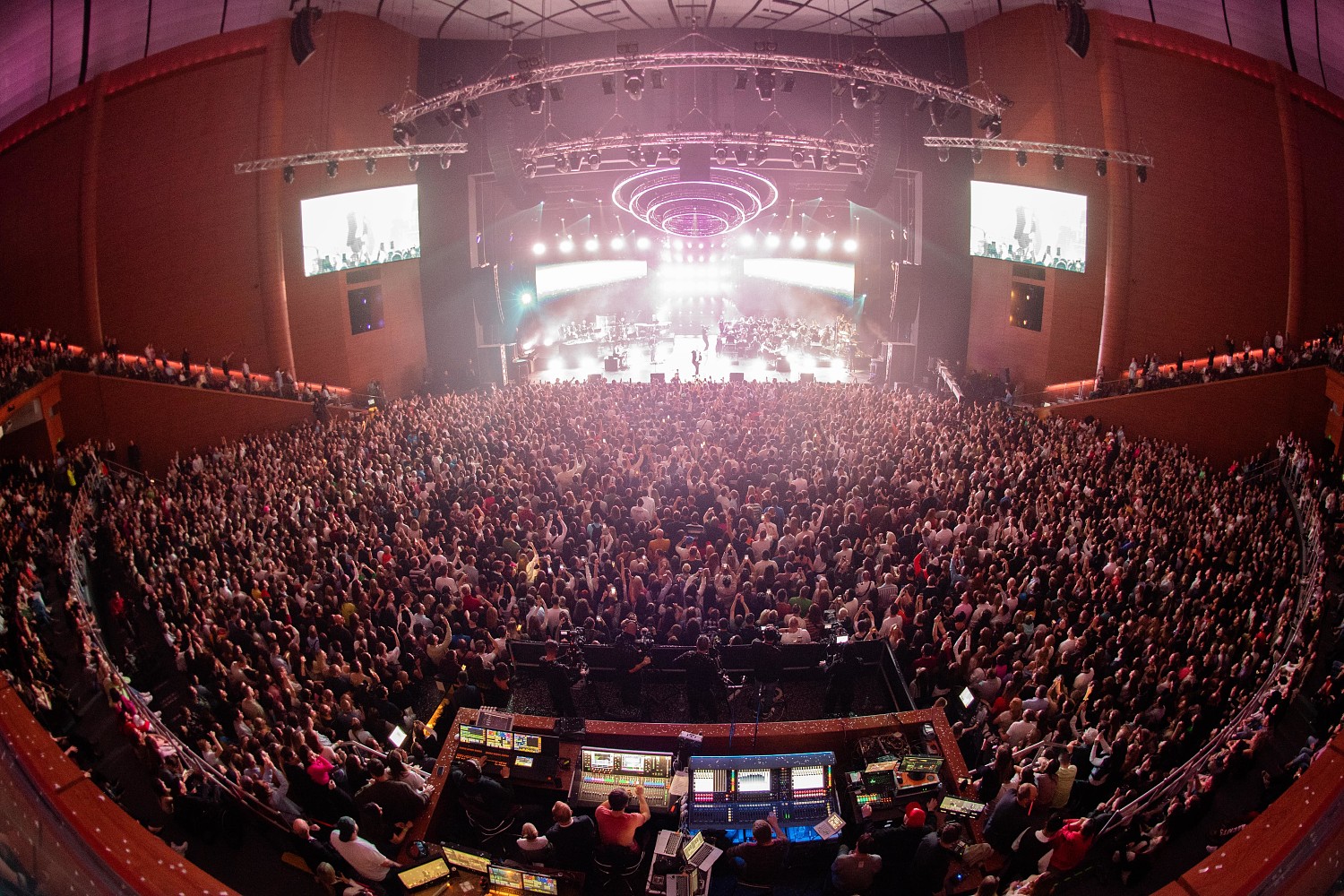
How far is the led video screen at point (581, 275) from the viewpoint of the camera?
24.5 m

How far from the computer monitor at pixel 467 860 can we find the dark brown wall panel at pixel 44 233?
17.7 m

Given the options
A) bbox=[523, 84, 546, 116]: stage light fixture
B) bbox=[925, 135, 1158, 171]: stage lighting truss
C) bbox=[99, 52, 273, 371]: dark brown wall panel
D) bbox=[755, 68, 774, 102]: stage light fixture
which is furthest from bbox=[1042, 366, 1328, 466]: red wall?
bbox=[99, 52, 273, 371]: dark brown wall panel

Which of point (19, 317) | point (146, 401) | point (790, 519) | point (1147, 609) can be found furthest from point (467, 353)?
point (1147, 609)

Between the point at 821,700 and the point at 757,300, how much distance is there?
22.8 meters

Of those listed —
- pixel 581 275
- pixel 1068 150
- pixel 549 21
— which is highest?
pixel 549 21

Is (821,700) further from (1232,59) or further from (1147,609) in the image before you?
(1232,59)

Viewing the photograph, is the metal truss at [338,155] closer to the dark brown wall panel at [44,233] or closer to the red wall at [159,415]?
the dark brown wall panel at [44,233]

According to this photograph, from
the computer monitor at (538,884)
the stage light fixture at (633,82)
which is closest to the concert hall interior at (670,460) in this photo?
the computer monitor at (538,884)

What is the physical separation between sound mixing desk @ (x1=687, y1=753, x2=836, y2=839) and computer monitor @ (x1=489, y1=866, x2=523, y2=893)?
1.12 metres

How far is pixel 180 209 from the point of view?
16.9 m

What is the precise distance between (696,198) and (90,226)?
44.9 ft

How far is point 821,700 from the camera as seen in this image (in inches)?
277

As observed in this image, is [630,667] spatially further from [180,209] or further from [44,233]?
[44,233]

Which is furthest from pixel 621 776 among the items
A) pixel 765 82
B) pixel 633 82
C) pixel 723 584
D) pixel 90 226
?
pixel 90 226
